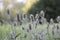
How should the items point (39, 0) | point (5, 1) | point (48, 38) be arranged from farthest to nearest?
point (5, 1) < point (39, 0) < point (48, 38)

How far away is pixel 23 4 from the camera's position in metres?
28.5

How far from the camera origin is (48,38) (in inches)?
179

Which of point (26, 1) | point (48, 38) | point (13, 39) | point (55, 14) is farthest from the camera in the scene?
point (26, 1)

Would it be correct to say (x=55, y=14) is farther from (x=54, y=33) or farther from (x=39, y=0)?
(x=54, y=33)

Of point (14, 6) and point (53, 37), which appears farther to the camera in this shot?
point (14, 6)

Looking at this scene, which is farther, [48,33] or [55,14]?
[55,14]

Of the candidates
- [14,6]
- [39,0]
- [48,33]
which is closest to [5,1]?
[14,6]

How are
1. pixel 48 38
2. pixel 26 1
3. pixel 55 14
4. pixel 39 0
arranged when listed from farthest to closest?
pixel 26 1 < pixel 39 0 < pixel 55 14 < pixel 48 38

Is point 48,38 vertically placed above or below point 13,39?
below

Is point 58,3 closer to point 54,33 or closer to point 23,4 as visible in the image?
point 23,4

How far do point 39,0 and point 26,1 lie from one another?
1052 cm

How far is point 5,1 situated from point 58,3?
14867 millimetres

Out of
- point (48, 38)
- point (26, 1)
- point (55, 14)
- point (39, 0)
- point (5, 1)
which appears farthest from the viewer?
point (5, 1)

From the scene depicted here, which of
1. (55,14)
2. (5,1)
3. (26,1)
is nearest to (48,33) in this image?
(55,14)
